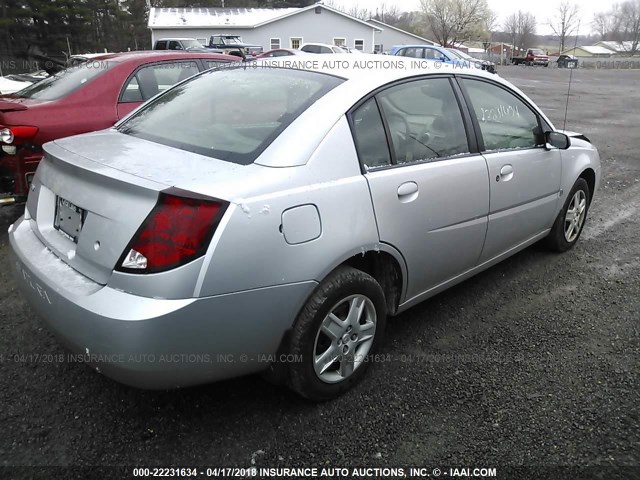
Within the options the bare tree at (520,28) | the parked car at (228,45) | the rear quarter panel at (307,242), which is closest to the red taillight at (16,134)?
the rear quarter panel at (307,242)

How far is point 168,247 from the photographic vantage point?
1.94 m

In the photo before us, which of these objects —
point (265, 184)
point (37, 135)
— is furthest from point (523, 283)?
point (37, 135)

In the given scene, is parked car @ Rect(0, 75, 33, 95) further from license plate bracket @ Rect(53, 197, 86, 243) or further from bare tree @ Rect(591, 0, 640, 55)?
bare tree @ Rect(591, 0, 640, 55)

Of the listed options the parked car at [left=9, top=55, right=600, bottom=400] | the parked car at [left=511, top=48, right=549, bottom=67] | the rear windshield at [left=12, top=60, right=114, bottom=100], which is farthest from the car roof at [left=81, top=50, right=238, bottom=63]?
the parked car at [left=511, top=48, right=549, bottom=67]

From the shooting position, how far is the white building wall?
39.6 metres

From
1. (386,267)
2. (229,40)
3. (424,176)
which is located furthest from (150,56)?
(229,40)

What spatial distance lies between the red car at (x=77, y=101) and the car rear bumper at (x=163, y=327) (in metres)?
2.69

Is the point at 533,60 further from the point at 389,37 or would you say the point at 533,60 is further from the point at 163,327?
the point at 163,327

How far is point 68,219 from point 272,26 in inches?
1634

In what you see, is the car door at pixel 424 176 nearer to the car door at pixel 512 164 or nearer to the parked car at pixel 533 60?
the car door at pixel 512 164

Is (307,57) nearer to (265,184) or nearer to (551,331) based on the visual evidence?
(265,184)

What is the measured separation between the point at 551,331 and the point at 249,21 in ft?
137

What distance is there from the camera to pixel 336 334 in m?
2.47

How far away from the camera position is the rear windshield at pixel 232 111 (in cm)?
245
